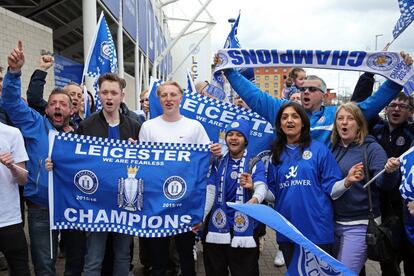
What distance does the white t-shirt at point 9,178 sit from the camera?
129 inches

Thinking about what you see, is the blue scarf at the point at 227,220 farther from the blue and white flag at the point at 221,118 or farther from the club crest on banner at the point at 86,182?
the club crest on banner at the point at 86,182

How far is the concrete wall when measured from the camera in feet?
28.7

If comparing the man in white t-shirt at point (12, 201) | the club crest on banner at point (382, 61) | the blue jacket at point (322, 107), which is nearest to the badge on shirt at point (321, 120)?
the blue jacket at point (322, 107)

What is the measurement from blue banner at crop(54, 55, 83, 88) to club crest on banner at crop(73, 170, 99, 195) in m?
8.87

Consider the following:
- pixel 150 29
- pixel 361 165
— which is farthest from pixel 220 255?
pixel 150 29

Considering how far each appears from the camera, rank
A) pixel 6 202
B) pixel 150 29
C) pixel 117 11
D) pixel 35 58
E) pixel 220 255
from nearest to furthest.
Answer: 1. pixel 6 202
2. pixel 220 255
3. pixel 35 58
4. pixel 117 11
5. pixel 150 29

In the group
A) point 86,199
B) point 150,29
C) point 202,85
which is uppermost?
point 150,29

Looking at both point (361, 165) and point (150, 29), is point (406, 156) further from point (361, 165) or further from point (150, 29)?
point (150, 29)

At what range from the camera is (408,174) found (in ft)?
9.80

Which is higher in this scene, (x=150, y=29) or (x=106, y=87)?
(x=150, y=29)

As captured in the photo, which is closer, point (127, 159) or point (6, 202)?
point (6, 202)

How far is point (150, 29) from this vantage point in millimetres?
24812

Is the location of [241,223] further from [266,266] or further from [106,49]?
[106,49]

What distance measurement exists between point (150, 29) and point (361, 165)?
23084mm
